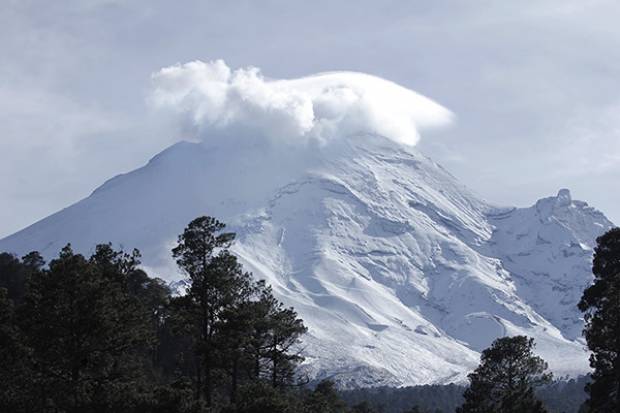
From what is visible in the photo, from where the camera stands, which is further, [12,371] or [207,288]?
[207,288]

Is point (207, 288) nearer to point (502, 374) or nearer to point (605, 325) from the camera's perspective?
point (605, 325)

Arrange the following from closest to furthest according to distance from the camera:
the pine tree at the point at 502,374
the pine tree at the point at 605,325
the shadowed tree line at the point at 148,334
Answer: the shadowed tree line at the point at 148,334, the pine tree at the point at 605,325, the pine tree at the point at 502,374

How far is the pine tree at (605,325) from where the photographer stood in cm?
5278

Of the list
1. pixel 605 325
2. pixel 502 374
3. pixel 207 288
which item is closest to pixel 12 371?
pixel 207 288

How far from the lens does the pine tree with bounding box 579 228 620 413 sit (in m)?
52.8

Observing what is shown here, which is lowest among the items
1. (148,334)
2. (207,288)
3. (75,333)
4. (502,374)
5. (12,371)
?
(502,374)

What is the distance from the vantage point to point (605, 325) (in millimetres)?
53438

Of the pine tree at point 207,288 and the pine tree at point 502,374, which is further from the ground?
the pine tree at point 207,288

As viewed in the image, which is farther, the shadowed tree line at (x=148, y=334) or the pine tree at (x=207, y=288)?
the pine tree at (x=207, y=288)

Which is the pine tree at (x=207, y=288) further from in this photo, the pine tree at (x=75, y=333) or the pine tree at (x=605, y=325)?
the pine tree at (x=605, y=325)

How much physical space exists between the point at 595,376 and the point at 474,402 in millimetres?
12140

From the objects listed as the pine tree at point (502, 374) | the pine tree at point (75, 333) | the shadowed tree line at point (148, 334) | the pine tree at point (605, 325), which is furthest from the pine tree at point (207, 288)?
the pine tree at point (502, 374)

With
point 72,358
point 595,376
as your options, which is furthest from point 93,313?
point 595,376

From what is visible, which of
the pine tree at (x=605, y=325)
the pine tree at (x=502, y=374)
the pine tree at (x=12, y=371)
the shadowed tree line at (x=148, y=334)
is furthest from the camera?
the pine tree at (x=502, y=374)
